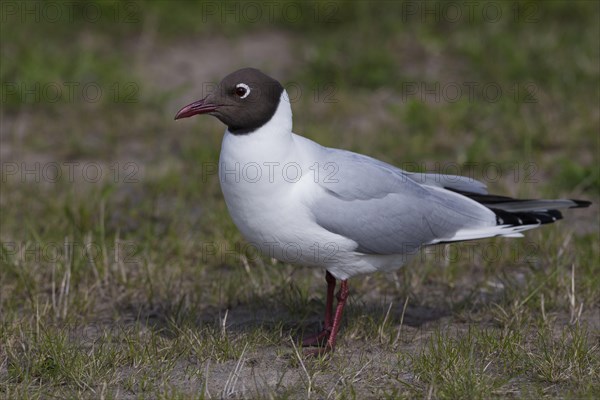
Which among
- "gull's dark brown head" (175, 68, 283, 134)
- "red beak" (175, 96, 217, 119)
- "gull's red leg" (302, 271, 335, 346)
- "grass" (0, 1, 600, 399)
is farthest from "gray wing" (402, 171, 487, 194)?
"red beak" (175, 96, 217, 119)

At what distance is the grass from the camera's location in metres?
4.48

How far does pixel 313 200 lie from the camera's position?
4559mm

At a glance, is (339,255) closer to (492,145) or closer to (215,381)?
(215,381)

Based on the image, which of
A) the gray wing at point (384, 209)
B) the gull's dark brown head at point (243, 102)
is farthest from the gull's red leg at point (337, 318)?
the gull's dark brown head at point (243, 102)

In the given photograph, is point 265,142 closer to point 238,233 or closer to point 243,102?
point 243,102

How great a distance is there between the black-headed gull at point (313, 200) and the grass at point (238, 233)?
0.40m

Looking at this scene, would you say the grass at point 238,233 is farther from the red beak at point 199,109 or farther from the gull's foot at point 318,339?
the red beak at point 199,109

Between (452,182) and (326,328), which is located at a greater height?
(452,182)

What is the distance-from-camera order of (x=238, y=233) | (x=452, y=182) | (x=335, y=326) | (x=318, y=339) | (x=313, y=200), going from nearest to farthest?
(x=313, y=200), (x=335, y=326), (x=318, y=339), (x=452, y=182), (x=238, y=233)

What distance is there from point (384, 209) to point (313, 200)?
429 mm

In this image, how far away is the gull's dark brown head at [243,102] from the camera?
4582mm

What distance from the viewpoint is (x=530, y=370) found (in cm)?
445

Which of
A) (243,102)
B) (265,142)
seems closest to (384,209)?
(265,142)

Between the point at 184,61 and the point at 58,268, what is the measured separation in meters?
3.89
